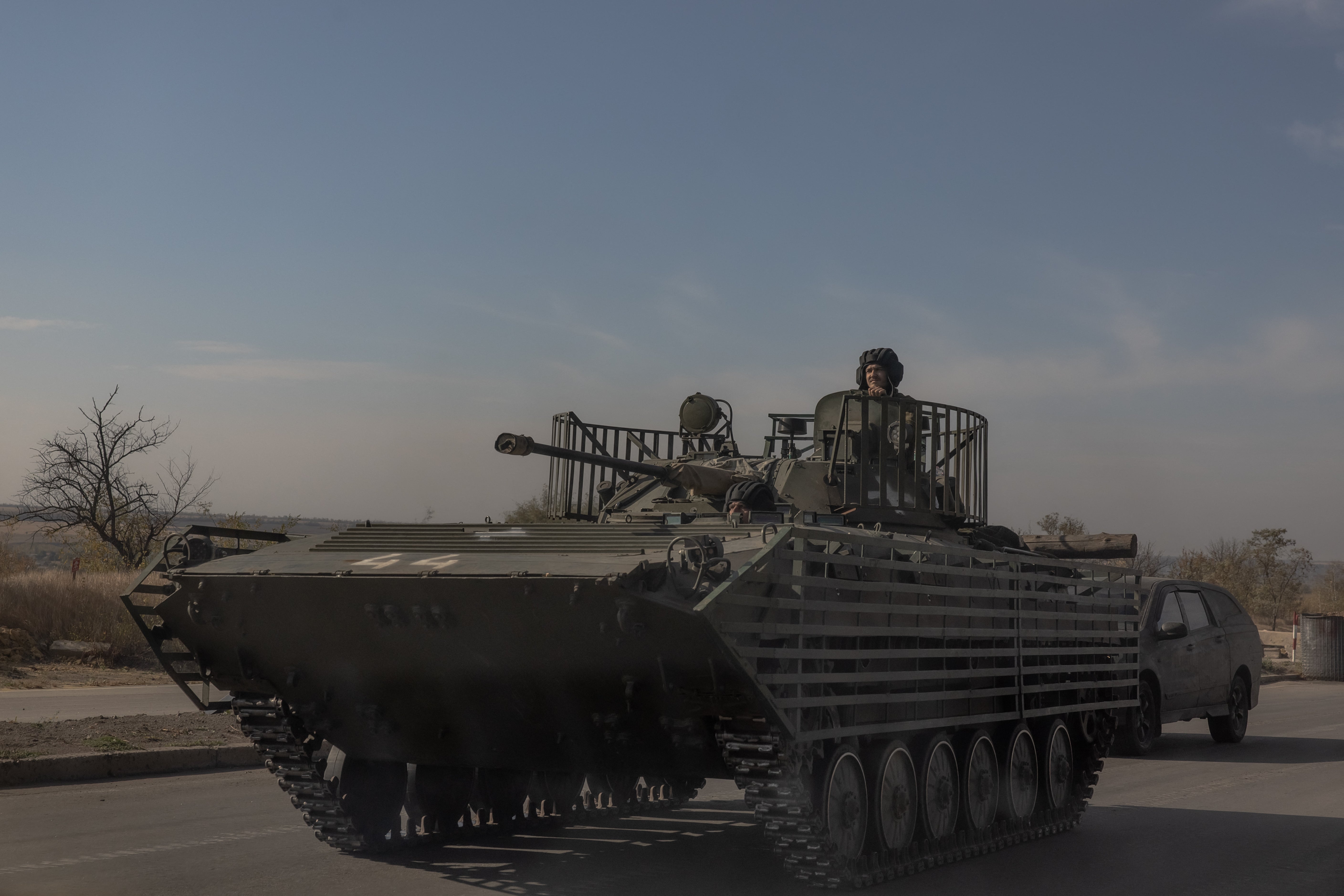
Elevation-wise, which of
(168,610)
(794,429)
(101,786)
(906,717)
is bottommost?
(101,786)

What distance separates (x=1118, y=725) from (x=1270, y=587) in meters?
42.2

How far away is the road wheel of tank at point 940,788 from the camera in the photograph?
7543 mm

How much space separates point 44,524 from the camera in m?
28.7

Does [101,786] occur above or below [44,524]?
below

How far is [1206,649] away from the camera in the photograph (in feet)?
46.0

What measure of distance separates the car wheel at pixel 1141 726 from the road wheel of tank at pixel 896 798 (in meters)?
6.34

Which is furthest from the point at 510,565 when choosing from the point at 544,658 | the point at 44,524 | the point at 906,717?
the point at 44,524

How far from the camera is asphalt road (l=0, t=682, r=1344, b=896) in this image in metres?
6.76

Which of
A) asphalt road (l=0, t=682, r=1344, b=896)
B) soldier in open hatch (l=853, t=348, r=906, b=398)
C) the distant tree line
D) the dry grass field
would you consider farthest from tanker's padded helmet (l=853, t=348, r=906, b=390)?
the distant tree line

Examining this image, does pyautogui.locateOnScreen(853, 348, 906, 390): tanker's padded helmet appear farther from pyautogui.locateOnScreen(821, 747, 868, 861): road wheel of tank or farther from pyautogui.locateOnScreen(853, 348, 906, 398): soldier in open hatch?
pyautogui.locateOnScreen(821, 747, 868, 861): road wheel of tank

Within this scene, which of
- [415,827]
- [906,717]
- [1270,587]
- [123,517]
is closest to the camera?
[906,717]

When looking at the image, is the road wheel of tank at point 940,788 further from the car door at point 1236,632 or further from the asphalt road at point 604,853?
the car door at point 1236,632

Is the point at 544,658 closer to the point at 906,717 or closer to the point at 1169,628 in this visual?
the point at 906,717

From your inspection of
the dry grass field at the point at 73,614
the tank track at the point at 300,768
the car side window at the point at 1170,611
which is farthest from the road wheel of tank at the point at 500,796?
the dry grass field at the point at 73,614
